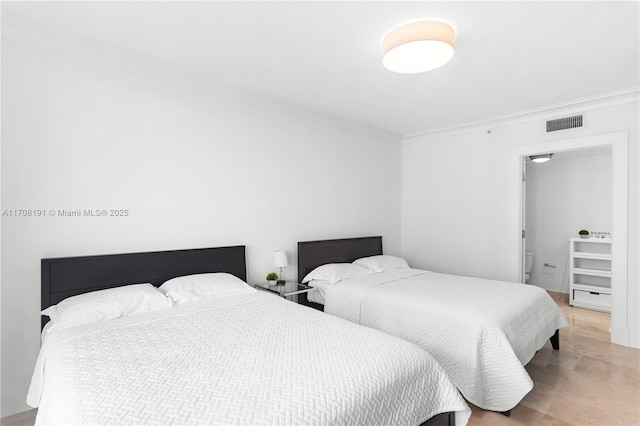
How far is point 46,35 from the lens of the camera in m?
2.18

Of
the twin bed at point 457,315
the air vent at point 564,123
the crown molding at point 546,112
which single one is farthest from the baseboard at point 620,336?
the crown molding at point 546,112

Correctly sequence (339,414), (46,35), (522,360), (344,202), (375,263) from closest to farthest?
(339,414) < (46,35) < (522,360) < (375,263) < (344,202)

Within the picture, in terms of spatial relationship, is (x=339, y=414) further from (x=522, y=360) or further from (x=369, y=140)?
(x=369, y=140)

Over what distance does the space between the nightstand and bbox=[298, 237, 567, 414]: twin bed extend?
4.8 inches

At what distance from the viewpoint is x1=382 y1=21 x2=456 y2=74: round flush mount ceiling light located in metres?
1.99

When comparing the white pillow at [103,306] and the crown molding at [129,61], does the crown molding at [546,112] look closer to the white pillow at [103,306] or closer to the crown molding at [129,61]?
the crown molding at [129,61]

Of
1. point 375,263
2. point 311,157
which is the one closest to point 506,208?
point 375,263

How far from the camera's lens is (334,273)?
11.2 feet

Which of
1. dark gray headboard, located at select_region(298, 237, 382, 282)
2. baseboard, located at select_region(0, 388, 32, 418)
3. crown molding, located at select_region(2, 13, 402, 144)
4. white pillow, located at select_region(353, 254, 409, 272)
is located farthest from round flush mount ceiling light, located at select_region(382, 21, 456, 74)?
baseboard, located at select_region(0, 388, 32, 418)

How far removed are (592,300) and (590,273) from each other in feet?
1.22

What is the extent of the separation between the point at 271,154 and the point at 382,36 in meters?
1.69

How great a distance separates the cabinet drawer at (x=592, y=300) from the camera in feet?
14.3

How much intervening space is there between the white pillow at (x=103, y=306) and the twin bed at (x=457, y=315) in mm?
1612

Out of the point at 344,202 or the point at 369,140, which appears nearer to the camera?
the point at 344,202
